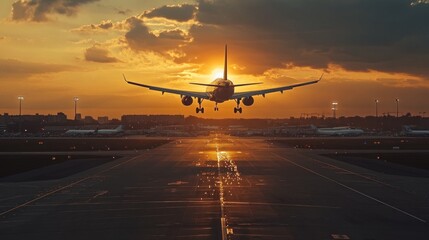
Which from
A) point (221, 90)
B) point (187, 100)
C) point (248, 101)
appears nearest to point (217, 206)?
point (221, 90)

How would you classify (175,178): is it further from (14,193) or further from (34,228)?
(34,228)

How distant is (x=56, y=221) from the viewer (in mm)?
24078

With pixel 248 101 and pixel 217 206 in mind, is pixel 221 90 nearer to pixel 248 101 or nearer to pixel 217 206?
pixel 248 101

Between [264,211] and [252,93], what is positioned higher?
[252,93]

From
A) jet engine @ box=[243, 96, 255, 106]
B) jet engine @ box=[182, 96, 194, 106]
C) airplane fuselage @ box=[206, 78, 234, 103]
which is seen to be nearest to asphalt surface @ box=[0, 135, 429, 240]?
airplane fuselage @ box=[206, 78, 234, 103]

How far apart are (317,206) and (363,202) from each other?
135 inches

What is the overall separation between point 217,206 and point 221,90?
44809 millimetres

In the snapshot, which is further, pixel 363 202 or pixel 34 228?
pixel 363 202

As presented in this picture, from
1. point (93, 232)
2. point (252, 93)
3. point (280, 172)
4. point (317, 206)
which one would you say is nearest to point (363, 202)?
point (317, 206)

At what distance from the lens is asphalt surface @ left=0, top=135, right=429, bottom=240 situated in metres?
21.6

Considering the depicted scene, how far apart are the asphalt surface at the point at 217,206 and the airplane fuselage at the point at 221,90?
24394 millimetres

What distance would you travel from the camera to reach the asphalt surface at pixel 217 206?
2161cm

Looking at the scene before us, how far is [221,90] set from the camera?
72.8 m

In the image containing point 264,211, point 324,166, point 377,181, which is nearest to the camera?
point 264,211
